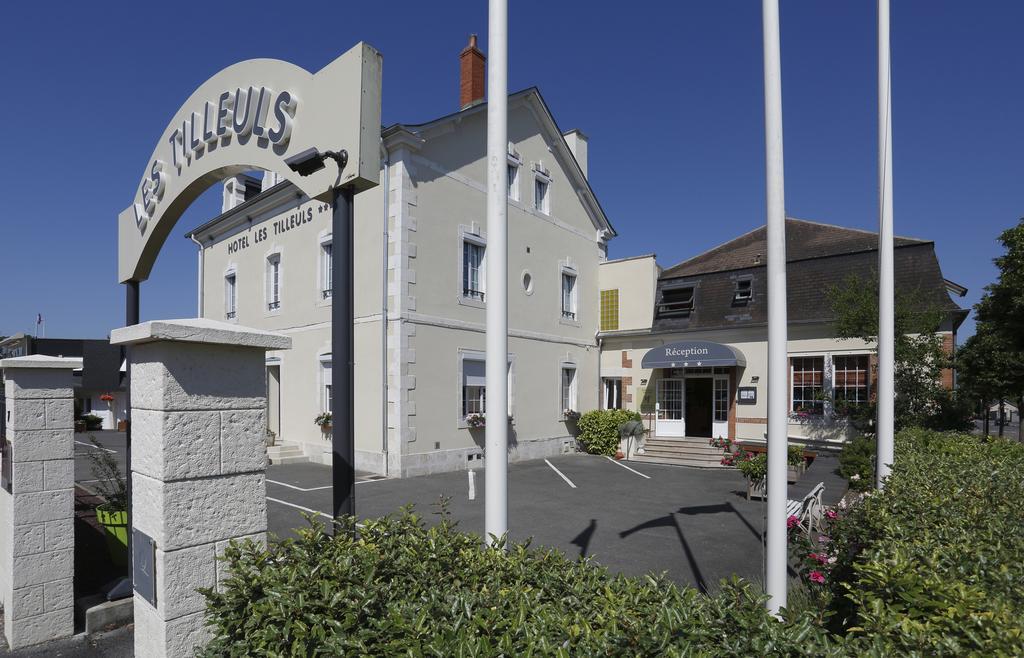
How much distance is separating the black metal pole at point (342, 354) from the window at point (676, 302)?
1683cm

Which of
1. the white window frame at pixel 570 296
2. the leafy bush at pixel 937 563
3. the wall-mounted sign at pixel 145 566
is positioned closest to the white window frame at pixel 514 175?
the white window frame at pixel 570 296

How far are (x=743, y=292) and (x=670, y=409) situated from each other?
4.37m

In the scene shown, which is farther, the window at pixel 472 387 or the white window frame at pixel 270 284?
the white window frame at pixel 270 284

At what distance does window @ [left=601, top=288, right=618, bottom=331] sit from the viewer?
20.2 m

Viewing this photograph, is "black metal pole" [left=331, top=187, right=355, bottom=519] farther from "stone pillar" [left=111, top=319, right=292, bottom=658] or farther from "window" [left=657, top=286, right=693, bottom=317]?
"window" [left=657, top=286, right=693, bottom=317]

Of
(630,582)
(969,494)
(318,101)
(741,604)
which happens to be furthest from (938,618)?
(318,101)

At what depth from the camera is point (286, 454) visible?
15336mm

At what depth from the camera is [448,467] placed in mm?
14180

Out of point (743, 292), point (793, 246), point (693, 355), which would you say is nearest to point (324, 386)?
point (693, 355)

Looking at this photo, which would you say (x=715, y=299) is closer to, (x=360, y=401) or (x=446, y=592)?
(x=360, y=401)

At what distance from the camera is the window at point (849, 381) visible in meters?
15.8

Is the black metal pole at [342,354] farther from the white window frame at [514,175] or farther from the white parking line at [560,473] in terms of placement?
the white window frame at [514,175]

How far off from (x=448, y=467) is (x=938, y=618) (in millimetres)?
12687

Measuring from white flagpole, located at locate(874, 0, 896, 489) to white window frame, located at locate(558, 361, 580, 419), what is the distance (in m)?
11.8
